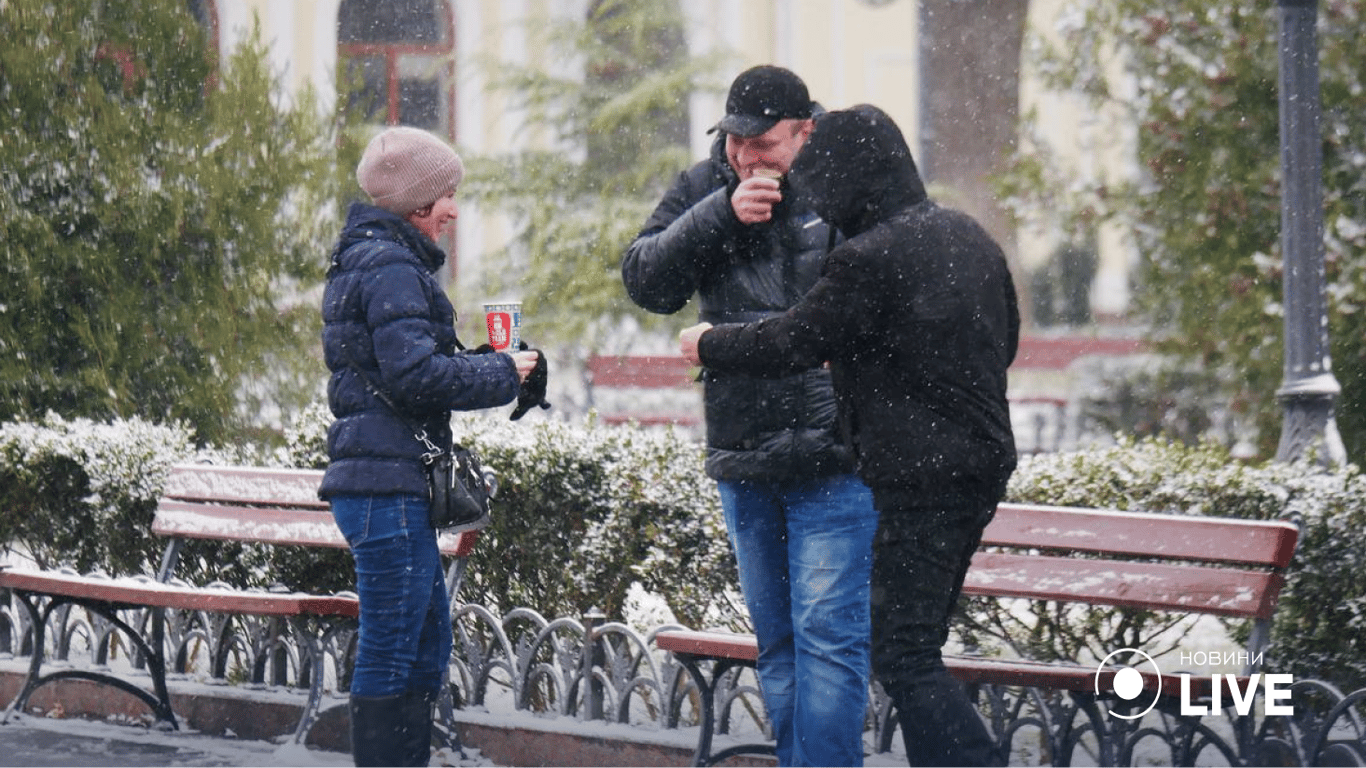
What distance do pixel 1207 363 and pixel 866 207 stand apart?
21.4ft

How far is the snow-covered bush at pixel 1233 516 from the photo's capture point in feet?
17.5

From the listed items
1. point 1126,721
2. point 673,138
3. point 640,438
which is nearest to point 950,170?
point 673,138

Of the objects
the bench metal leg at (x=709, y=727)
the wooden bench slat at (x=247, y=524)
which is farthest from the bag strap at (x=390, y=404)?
the wooden bench slat at (x=247, y=524)

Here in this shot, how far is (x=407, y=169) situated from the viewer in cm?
466

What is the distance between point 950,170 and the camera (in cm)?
1708

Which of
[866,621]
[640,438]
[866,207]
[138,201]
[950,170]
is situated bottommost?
[866,621]

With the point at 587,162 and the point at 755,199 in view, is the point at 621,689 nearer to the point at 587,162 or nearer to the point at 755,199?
the point at 755,199

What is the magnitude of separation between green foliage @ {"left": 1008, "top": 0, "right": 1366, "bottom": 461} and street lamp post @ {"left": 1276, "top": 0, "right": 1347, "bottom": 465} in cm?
190

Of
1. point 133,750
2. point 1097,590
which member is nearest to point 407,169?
point 1097,590

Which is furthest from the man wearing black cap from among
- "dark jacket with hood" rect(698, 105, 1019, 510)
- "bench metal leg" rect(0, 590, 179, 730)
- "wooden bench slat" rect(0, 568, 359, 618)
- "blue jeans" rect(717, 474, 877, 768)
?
"bench metal leg" rect(0, 590, 179, 730)

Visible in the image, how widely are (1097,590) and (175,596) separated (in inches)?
111

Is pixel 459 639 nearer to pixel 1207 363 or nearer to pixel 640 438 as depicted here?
pixel 640 438

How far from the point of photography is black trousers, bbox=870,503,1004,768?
4.04m

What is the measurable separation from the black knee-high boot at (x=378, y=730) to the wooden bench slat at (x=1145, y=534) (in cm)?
173
